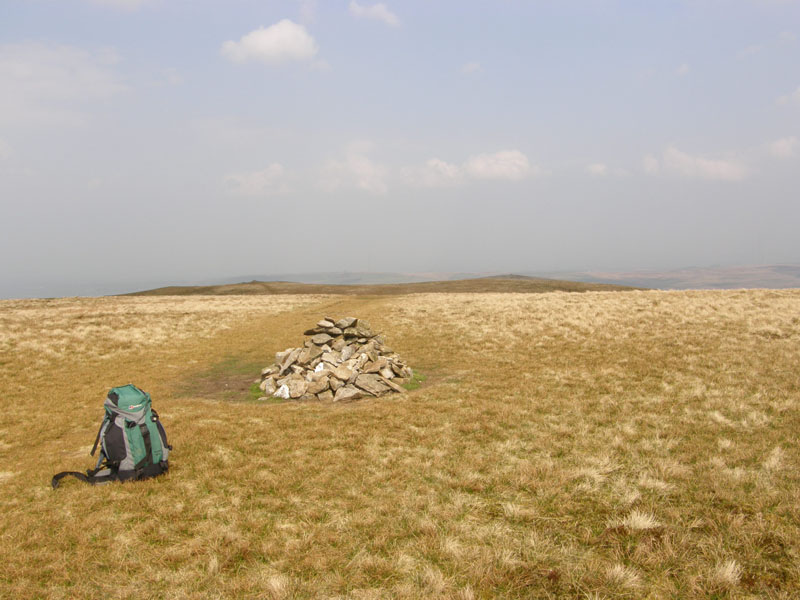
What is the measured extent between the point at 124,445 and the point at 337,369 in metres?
8.07

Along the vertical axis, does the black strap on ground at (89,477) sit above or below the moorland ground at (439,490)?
above

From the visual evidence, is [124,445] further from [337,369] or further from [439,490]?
[337,369]

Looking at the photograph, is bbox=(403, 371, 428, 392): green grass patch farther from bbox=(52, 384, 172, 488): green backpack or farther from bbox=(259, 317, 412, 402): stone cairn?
bbox=(52, 384, 172, 488): green backpack

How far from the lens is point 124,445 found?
27.0 feet

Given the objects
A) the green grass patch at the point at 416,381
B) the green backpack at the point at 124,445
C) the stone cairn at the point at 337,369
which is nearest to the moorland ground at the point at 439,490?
the green backpack at the point at 124,445

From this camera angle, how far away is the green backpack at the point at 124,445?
8.22m

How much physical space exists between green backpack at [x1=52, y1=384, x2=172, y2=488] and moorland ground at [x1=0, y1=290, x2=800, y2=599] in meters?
0.43

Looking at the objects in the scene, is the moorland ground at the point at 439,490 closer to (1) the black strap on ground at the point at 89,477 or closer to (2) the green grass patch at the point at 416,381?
(1) the black strap on ground at the point at 89,477

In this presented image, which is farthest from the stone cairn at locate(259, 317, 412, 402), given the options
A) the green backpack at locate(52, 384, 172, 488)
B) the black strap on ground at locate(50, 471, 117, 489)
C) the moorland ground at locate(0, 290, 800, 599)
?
the black strap on ground at locate(50, 471, 117, 489)

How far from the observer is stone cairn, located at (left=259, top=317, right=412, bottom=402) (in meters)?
14.7

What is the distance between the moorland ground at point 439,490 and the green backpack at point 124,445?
1.41 ft

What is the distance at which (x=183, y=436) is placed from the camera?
10742 mm

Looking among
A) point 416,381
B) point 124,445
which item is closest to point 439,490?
point 124,445

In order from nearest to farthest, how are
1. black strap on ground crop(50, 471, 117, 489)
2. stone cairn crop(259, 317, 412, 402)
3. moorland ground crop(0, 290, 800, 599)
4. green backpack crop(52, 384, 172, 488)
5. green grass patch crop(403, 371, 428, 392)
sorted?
moorland ground crop(0, 290, 800, 599), black strap on ground crop(50, 471, 117, 489), green backpack crop(52, 384, 172, 488), stone cairn crop(259, 317, 412, 402), green grass patch crop(403, 371, 428, 392)
